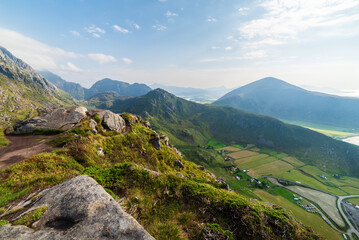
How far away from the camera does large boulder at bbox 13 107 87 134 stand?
88.7 ft

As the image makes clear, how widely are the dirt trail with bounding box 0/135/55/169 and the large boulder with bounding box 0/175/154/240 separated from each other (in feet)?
53.6

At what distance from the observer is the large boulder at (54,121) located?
27041 millimetres

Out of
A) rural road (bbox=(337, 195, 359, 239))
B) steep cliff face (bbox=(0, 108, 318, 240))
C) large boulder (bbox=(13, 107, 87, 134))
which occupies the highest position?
large boulder (bbox=(13, 107, 87, 134))

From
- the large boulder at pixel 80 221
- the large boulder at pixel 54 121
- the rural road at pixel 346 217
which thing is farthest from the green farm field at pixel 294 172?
the large boulder at pixel 80 221

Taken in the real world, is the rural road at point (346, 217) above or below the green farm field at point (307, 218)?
below

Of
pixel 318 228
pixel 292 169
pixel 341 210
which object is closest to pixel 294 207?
pixel 318 228

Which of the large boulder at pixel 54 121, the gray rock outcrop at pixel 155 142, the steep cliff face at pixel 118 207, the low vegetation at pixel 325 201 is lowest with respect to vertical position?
the low vegetation at pixel 325 201

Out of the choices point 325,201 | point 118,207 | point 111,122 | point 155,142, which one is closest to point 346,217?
point 325,201

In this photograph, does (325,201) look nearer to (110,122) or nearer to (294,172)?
(294,172)

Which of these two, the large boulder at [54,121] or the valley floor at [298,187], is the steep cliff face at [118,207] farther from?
the valley floor at [298,187]

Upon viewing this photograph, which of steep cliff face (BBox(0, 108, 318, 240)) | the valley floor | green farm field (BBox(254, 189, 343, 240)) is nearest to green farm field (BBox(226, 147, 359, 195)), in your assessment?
the valley floor

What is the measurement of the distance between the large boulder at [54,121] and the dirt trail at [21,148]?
2605 mm

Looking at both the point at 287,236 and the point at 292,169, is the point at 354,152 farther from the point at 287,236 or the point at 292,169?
the point at 287,236

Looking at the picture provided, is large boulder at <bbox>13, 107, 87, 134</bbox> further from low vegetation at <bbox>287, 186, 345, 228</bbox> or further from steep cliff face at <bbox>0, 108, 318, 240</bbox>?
low vegetation at <bbox>287, 186, 345, 228</bbox>
